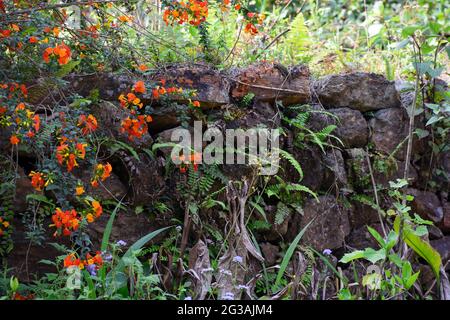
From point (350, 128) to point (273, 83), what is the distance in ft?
2.54

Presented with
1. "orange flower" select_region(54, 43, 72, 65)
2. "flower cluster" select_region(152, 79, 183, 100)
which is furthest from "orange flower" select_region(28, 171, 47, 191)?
"flower cluster" select_region(152, 79, 183, 100)

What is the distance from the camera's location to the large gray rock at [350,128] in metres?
4.68

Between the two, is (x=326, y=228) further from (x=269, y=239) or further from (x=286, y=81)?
(x=286, y=81)

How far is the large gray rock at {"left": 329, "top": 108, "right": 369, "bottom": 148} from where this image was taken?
4680 millimetres

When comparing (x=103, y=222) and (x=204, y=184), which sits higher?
(x=204, y=184)

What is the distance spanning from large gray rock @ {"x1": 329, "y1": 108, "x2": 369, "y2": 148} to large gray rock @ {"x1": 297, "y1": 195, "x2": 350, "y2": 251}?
53cm

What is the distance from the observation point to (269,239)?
430 cm

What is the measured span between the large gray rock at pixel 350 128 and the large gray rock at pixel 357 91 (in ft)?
0.26


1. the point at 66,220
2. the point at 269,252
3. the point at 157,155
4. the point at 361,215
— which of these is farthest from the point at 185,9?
the point at 361,215

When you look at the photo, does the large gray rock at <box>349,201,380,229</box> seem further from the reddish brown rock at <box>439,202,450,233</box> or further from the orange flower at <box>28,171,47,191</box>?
the orange flower at <box>28,171,47,191</box>

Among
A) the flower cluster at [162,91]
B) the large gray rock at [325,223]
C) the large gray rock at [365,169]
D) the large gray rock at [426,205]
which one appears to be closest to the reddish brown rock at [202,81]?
the flower cluster at [162,91]
